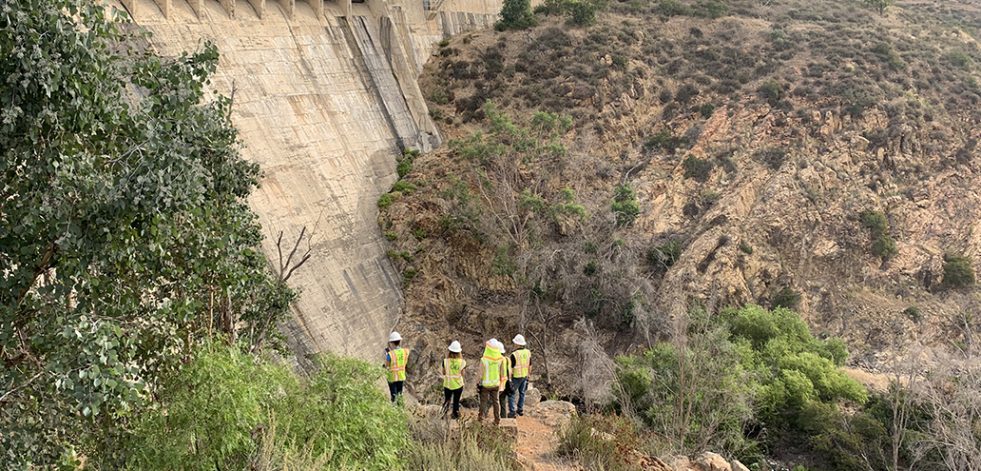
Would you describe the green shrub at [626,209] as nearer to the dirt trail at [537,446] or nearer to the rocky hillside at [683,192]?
the rocky hillside at [683,192]

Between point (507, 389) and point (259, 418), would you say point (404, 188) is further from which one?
point (259, 418)

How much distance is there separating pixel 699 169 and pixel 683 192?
126 cm

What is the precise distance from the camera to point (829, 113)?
29.7 metres

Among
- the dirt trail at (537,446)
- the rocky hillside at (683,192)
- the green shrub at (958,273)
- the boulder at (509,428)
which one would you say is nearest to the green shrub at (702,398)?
the rocky hillside at (683,192)

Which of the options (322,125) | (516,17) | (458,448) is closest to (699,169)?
(516,17)

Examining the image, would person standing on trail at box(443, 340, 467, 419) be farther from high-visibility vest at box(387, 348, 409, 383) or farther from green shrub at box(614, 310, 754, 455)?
green shrub at box(614, 310, 754, 455)

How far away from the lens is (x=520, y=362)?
1203 centimetres

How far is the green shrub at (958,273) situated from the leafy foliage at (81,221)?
90.4 ft

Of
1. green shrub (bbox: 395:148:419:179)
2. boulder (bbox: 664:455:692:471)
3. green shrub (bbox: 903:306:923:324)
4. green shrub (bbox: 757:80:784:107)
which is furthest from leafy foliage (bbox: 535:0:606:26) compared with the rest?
boulder (bbox: 664:455:692:471)

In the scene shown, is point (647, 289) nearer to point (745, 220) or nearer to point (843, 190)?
point (745, 220)

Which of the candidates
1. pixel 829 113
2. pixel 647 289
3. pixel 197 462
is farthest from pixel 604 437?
pixel 829 113

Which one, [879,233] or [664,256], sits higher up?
[664,256]

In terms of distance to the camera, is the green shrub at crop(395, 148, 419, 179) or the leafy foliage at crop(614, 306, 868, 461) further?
the green shrub at crop(395, 148, 419, 179)

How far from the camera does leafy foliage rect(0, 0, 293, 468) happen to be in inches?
198
